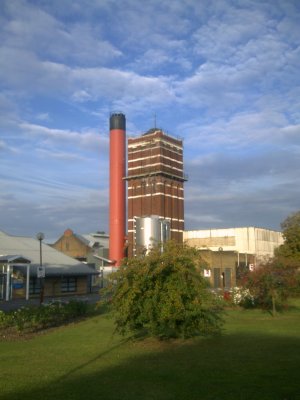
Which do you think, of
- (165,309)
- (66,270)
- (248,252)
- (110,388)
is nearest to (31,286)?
(66,270)

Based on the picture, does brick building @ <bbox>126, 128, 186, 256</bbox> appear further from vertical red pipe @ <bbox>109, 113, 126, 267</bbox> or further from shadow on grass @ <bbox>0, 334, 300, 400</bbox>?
shadow on grass @ <bbox>0, 334, 300, 400</bbox>

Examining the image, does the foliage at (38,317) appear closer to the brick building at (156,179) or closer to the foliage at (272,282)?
the foliage at (272,282)

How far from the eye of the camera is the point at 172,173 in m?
71.8

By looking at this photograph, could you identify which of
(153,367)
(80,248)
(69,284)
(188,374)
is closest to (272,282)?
(153,367)

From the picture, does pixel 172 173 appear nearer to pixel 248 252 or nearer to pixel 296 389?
pixel 248 252

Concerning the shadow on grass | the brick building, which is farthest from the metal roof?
the shadow on grass

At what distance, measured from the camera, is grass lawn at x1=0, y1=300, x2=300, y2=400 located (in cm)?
845

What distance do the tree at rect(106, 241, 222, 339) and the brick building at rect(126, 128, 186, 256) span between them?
5322 cm

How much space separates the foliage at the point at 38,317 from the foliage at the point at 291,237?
24896 mm

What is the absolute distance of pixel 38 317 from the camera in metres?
19.5

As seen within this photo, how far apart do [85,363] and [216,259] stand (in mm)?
50376

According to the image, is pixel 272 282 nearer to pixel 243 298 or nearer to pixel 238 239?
pixel 243 298

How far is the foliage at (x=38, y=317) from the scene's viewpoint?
18562 millimetres

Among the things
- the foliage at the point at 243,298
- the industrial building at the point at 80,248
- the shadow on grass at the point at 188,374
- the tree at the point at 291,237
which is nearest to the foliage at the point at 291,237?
the tree at the point at 291,237
